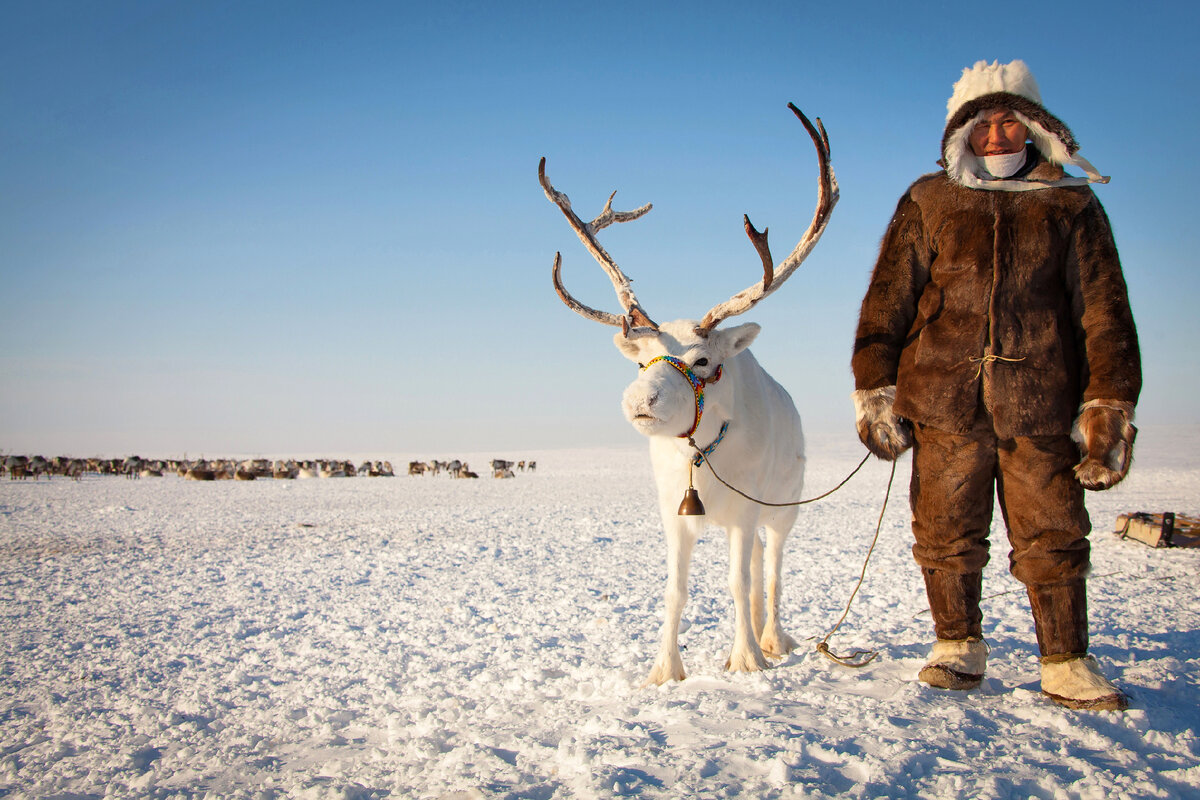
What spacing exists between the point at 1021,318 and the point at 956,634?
1443mm

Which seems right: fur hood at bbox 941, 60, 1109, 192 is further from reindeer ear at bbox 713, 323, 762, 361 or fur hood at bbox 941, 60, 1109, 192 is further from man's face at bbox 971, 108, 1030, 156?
reindeer ear at bbox 713, 323, 762, 361

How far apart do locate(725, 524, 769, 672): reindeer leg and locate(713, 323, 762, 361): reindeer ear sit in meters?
1.02

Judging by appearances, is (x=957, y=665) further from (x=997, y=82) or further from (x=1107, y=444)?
(x=997, y=82)

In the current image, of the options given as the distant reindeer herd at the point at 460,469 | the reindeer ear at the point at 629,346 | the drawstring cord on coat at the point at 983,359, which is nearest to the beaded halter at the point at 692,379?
the reindeer ear at the point at 629,346

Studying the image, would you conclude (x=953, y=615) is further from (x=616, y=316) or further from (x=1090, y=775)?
(x=616, y=316)

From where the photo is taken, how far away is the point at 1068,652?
2916mm

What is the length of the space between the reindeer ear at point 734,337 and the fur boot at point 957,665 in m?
1.80

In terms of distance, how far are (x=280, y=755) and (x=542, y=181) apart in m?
3.79

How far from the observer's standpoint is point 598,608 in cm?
563

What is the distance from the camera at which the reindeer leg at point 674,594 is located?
384 centimetres

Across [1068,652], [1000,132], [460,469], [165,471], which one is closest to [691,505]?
[1068,652]

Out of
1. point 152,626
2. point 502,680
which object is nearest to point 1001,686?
point 502,680

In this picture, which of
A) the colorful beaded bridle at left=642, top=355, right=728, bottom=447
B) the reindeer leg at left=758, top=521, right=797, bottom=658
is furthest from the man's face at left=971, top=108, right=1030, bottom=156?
the reindeer leg at left=758, top=521, right=797, bottom=658

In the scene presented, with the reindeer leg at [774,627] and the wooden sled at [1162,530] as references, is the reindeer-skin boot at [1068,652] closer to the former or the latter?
the reindeer leg at [774,627]
